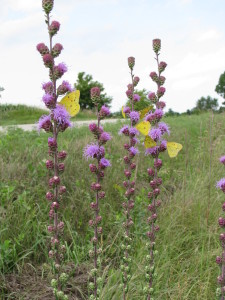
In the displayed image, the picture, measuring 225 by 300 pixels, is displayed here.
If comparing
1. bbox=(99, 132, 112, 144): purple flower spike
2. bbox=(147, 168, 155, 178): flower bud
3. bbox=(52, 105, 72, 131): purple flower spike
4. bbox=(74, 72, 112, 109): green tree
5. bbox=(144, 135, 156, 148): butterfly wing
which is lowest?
bbox=(147, 168, 155, 178): flower bud

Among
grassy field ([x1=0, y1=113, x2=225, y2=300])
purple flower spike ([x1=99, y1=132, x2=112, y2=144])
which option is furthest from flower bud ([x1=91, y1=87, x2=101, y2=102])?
A: grassy field ([x1=0, y1=113, x2=225, y2=300])

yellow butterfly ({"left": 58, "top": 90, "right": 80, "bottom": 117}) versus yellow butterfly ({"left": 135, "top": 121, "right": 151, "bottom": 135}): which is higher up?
yellow butterfly ({"left": 58, "top": 90, "right": 80, "bottom": 117})

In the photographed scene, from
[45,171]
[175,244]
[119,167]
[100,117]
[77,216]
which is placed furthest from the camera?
[119,167]

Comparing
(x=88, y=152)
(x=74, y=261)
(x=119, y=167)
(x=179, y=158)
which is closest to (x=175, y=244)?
(x=74, y=261)

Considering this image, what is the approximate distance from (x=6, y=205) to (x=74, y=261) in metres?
0.99

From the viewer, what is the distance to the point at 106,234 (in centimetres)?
378

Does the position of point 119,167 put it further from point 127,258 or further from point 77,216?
point 127,258

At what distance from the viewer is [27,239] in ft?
11.2

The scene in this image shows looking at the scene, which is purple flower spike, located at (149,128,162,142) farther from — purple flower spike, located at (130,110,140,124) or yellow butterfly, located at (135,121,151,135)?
purple flower spike, located at (130,110,140,124)

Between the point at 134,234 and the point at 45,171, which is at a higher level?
the point at 45,171

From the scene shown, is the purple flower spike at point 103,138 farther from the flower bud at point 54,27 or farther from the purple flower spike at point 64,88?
the flower bud at point 54,27

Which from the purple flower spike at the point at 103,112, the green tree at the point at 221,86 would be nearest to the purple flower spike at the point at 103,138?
the purple flower spike at the point at 103,112

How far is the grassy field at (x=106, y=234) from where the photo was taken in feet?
9.70

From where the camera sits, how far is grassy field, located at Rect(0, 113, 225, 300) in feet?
9.70
